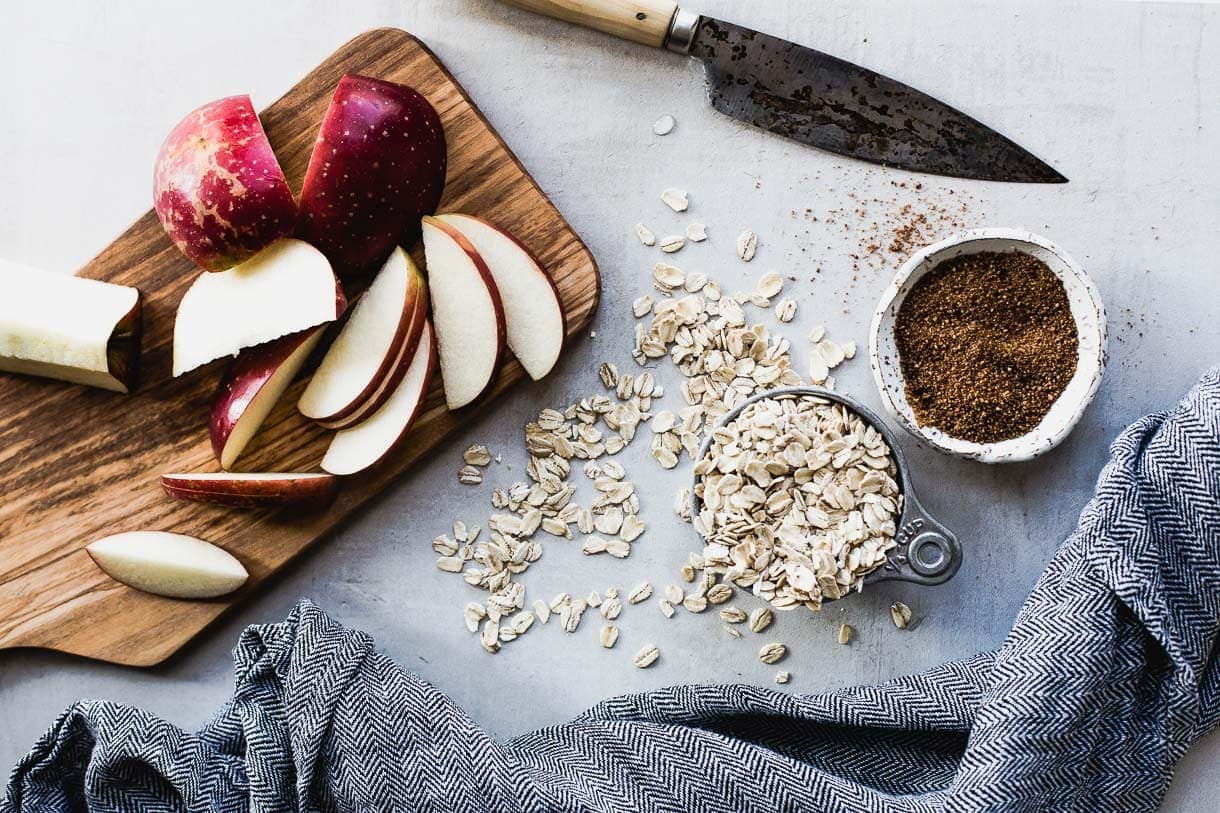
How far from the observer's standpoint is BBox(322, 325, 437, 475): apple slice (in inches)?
52.8

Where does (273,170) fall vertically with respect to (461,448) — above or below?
above

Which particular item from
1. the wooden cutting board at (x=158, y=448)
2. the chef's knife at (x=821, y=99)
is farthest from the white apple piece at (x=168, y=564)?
the chef's knife at (x=821, y=99)

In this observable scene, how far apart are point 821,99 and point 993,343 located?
40cm

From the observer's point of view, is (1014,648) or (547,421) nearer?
(1014,648)

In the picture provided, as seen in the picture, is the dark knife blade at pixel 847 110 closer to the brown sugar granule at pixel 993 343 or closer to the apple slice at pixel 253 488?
the brown sugar granule at pixel 993 343

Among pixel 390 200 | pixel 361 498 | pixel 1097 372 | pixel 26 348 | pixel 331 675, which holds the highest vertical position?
pixel 390 200

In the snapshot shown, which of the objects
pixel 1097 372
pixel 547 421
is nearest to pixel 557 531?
pixel 547 421

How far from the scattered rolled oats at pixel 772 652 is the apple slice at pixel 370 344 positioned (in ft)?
2.08

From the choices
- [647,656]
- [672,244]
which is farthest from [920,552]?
[672,244]

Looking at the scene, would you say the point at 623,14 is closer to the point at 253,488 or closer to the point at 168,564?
the point at 253,488

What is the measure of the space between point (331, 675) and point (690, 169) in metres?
0.84

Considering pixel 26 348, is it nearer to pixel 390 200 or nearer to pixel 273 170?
A: pixel 273 170

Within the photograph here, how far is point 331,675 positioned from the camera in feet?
4.29

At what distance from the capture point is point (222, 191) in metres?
1.24
